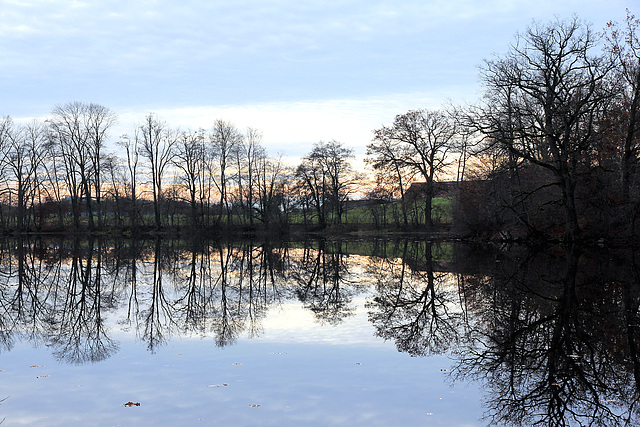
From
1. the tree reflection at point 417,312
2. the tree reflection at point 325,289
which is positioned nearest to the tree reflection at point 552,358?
the tree reflection at point 417,312

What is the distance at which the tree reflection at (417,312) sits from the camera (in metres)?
8.51

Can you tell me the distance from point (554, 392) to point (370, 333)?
385 cm

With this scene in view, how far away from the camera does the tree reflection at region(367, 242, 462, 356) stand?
27.9ft

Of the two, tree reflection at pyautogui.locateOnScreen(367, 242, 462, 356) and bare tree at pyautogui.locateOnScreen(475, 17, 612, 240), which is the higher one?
bare tree at pyautogui.locateOnScreen(475, 17, 612, 240)

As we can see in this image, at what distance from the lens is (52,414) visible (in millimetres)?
5352

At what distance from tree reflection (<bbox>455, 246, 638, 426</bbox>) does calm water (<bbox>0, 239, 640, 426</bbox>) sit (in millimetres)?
28

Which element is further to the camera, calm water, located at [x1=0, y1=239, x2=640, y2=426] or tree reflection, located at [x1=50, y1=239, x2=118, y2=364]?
tree reflection, located at [x1=50, y1=239, x2=118, y2=364]

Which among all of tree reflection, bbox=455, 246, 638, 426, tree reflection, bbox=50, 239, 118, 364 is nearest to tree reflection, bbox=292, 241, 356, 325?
tree reflection, bbox=455, 246, 638, 426

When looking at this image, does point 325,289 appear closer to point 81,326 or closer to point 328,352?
point 81,326

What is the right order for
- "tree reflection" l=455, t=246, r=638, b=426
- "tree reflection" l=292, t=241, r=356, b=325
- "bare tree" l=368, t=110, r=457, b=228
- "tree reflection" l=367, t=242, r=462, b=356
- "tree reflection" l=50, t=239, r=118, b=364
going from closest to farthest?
"tree reflection" l=455, t=246, r=638, b=426
"tree reflection" l=50, t=239, r=118, b=364
"tree reflection" l=367, t=242, r=462, b=356
"tree reflection" l=292, t=241, r=356, b=325
"bare tree" l=368, t=110, r=457, b=228

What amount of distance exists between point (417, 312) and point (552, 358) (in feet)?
13.6

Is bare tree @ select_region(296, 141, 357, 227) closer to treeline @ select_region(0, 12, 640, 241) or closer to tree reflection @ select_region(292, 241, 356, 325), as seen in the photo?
treeline @ select_region(0, 12, 640, 241)

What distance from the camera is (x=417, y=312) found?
11.0 metres

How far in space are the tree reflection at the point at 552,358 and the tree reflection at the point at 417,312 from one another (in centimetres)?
55
